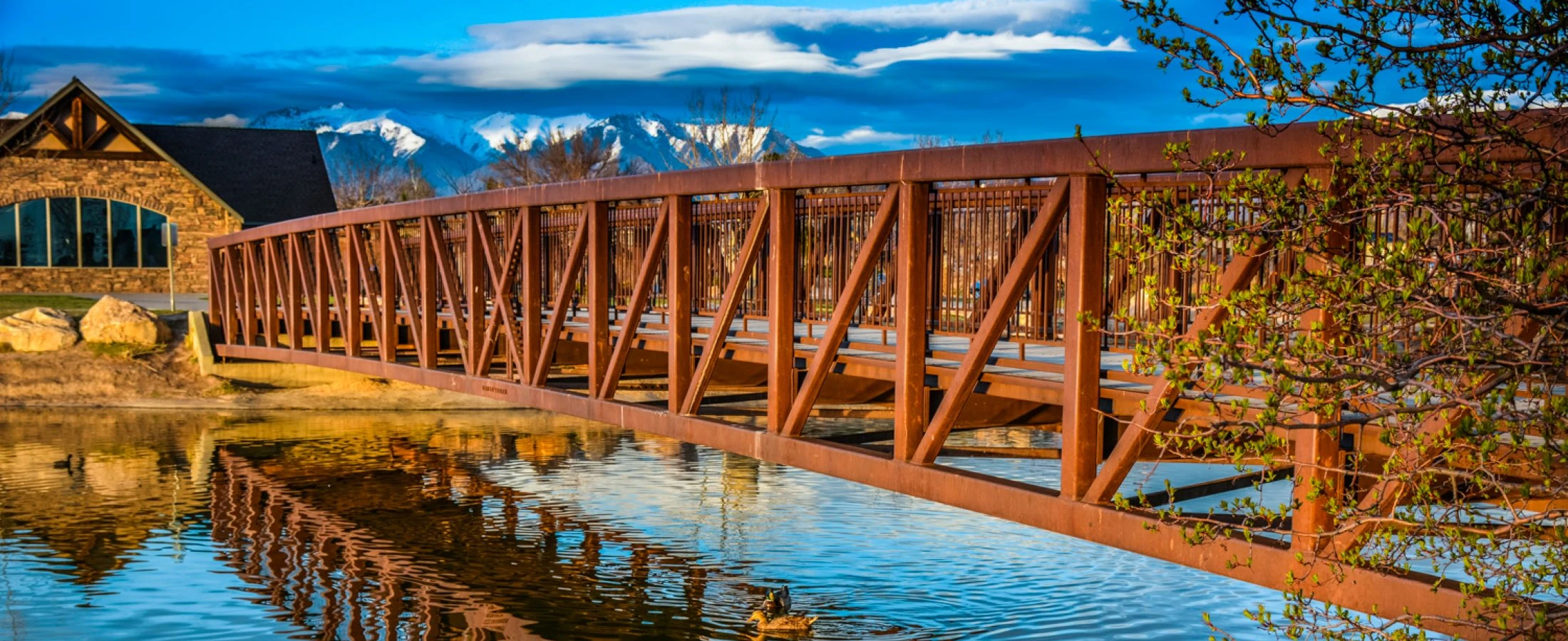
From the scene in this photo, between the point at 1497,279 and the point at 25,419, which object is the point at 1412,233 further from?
the point at 25,419

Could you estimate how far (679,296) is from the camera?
11508mm

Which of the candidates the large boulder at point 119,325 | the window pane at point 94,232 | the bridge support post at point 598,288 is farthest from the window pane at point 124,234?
the bridge support post at point 598,288

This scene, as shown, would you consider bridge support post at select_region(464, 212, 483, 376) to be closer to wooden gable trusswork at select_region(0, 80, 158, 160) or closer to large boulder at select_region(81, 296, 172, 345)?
Result: large boulder at select_region(81, 296, 172, 345)

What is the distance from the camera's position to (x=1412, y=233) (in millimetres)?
4559

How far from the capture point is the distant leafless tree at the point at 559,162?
7081 cm

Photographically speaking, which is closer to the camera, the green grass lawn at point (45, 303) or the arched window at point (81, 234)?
the green grass lawn at point (45, 303)

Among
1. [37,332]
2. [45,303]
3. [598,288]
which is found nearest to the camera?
[598,288]

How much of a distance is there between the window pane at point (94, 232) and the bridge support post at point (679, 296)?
3829cm

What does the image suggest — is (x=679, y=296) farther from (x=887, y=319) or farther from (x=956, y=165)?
(x=956, y=165)

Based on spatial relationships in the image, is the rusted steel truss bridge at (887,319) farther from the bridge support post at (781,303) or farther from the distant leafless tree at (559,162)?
the distant leafless tree at (559,162)

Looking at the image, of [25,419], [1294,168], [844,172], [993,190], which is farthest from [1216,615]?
[25,419]

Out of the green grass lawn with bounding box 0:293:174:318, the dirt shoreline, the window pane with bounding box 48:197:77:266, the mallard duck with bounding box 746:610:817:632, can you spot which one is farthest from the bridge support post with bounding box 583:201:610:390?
the window pane with bounding box 48:197:77:266

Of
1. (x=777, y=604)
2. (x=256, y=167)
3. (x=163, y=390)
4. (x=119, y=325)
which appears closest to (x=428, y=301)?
(x=777, y=604)

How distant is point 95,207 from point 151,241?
190 centimetres
